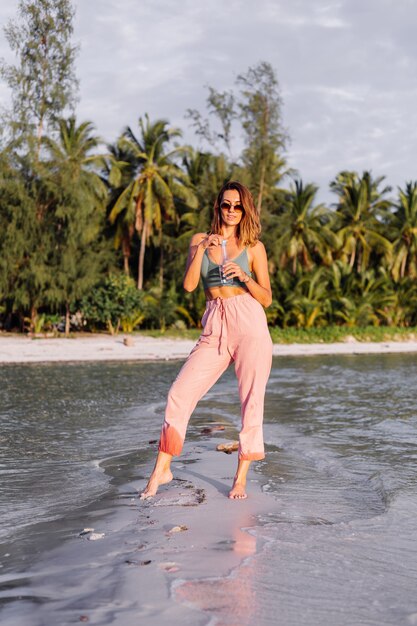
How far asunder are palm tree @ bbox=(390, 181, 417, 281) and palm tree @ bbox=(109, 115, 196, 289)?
1518 centimetres

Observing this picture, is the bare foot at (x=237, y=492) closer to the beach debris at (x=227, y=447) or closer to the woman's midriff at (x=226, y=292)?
the woman's midriff at (x=226, y=292)

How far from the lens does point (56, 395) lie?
10680mm

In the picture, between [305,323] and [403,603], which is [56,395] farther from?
[305,323]

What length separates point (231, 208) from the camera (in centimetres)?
412

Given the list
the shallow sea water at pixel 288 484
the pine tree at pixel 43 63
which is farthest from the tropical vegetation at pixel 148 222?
the shallow sea water at pixel 288 484

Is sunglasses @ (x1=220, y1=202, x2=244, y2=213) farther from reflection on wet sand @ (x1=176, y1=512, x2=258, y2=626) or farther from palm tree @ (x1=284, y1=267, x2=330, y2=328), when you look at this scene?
palm tree @ (x1=284, y1=267, x2=330, y2=328)

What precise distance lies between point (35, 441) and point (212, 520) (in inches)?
129

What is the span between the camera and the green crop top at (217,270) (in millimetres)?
4074

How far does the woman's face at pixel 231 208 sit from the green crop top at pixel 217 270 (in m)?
0.18

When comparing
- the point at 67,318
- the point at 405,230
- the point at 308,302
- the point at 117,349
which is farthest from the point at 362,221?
the point at 117,349

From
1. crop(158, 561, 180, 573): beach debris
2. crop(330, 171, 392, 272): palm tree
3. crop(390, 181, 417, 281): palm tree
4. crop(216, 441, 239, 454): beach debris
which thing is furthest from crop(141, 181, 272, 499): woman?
crop(390, 181, 417, 281): palm tree

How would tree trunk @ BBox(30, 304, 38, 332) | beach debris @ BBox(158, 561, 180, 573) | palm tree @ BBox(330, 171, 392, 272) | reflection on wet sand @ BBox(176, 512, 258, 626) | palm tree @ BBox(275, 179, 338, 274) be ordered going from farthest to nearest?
palm tree @ BBox(330, 171, 392, 272), palm tree @ BBox(275, 179, 338, 274), tree trunk @ BBox(30, 304, 38, 332), beach debris @ BBox(158, 561, 180, 573), reflection on wet sand @ BBox(176, 512, 258, 626)

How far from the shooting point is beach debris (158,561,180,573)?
9.43ft

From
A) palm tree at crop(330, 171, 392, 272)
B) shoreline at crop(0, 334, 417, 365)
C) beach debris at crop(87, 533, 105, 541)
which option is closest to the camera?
beach debris at crop(87, 533, 105, 541)
